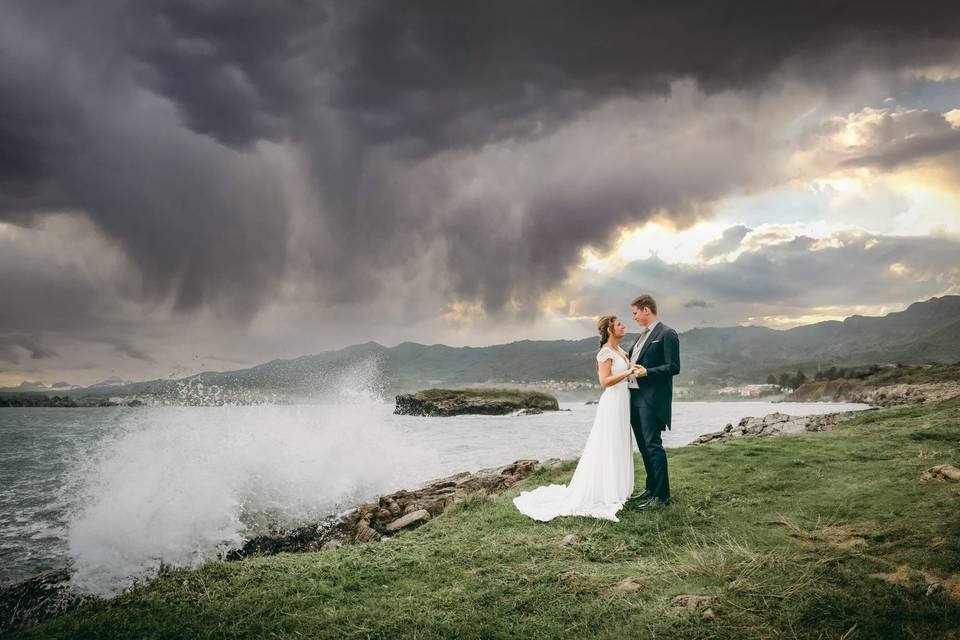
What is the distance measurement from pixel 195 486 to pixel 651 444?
11.0 m

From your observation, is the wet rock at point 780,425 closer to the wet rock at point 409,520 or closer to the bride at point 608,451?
the bride at point 608,451

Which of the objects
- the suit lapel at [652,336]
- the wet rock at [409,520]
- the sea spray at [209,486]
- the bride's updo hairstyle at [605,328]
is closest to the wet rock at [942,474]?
the suit lapel at [652,336]

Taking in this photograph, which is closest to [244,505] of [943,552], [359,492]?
[359,492]

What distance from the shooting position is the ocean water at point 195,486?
9.71 metres

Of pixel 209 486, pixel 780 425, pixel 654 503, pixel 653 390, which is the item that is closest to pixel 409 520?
pixel 209 486

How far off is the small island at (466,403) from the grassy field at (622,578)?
293 feet

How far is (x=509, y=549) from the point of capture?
663 cm

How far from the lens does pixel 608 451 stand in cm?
865

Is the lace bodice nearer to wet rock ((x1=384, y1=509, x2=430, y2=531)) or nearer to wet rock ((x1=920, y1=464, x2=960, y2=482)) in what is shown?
wet rock ((x1=920, y1=464, x2=960, y2=482))

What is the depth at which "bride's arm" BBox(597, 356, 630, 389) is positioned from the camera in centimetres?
845

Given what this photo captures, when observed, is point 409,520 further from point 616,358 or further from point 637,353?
point 637,353

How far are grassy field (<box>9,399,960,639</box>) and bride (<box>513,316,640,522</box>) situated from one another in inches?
21.6

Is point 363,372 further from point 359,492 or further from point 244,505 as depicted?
point 244,505

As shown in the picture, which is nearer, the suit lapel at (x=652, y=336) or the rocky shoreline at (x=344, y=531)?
the rocky shoreline at (x=344, y=531)
